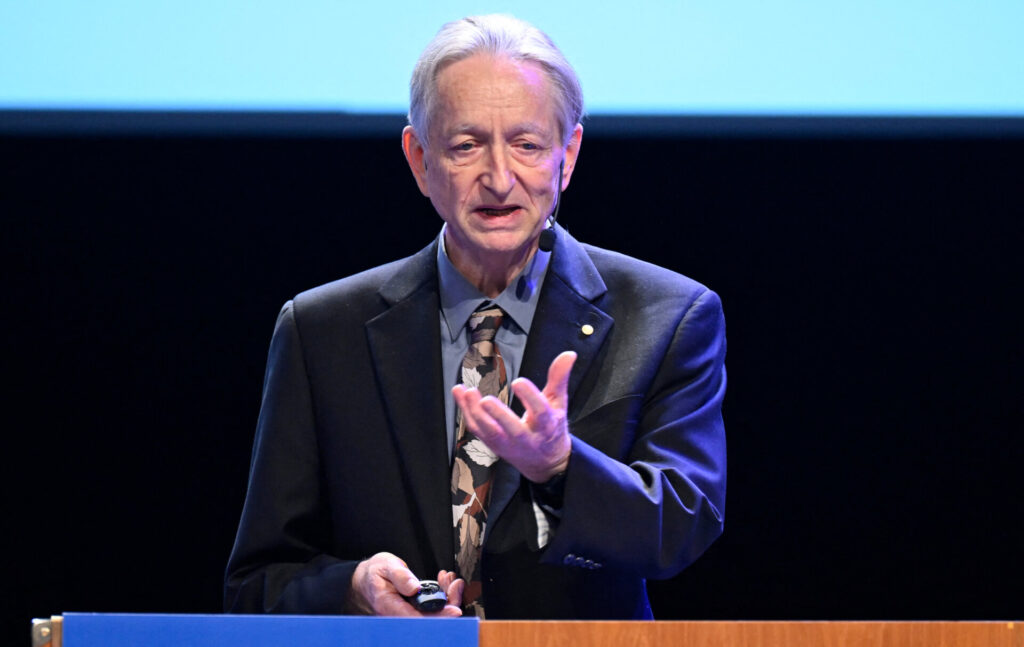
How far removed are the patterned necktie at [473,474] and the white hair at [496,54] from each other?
0.33 meters

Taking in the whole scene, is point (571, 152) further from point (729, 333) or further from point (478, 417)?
point (729, 333)

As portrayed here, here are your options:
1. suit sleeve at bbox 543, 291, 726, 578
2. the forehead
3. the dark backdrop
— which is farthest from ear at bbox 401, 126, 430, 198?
the dark backdrop

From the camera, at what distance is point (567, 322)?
→ 5.95 ft

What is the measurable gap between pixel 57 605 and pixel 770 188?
1.99 metres

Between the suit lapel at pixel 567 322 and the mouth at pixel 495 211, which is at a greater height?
the mouth at pixel 495 211

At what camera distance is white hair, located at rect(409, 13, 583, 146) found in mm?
1758

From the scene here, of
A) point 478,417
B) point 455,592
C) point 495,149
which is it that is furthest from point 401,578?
point 495,149

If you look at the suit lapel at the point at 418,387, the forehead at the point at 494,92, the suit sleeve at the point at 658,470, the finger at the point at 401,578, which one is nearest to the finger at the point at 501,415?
the suit sleeve at the point at 658,470

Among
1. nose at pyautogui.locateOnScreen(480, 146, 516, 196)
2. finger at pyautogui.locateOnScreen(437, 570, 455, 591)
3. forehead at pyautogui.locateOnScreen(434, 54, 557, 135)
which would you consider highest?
forehead at pyautogui.locateOnScreen(434, 54, 557, 135)

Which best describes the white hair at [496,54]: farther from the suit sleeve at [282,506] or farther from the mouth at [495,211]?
the suit sleeve at [282,506]

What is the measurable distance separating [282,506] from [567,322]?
48cm

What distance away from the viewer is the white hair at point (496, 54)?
1758 mm

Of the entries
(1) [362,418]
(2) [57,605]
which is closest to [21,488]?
(2) [57,605]

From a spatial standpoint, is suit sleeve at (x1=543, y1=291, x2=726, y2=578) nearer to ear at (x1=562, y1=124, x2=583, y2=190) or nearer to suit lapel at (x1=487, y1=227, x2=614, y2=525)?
suit lapel at (x1=487, y1=227, x2=614, y2=525)
